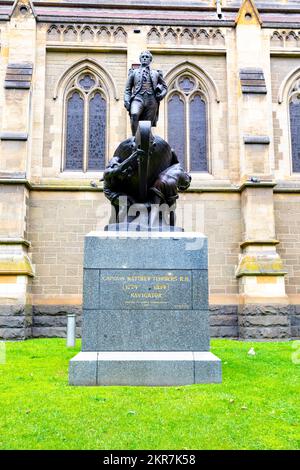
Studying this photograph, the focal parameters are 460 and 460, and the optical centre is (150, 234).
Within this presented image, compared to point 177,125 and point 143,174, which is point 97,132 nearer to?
point 177,125

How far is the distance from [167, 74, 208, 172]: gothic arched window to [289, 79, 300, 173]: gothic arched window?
130 inches

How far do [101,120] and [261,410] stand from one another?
46.1 ft

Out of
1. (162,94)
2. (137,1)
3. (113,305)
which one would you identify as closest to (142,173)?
(162,94)

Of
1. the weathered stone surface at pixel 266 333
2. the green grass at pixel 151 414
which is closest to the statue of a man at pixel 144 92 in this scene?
the green grass at pixel 151 414

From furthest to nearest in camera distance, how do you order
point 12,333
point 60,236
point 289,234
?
Answer: 1. point 289,234
2. point 60,236
3. point 12,333

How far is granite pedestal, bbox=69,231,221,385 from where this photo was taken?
6242mm

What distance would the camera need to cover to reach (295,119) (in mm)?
17688

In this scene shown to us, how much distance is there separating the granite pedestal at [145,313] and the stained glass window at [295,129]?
11952mm

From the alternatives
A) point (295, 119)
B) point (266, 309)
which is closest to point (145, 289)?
point (266, 309)

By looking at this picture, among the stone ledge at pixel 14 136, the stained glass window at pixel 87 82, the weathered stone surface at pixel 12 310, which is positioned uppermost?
the stained glass window at pixel 87 82

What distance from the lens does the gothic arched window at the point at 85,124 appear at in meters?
17.1

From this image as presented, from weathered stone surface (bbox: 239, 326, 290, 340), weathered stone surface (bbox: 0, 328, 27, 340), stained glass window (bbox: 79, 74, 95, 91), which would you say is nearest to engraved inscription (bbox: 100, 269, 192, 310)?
weathered stone surface (bbox: 0, 328, 27, 340)

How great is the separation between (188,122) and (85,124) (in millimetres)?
3880

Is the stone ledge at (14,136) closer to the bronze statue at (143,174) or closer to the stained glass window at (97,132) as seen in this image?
the stained glass window at (97,132)
